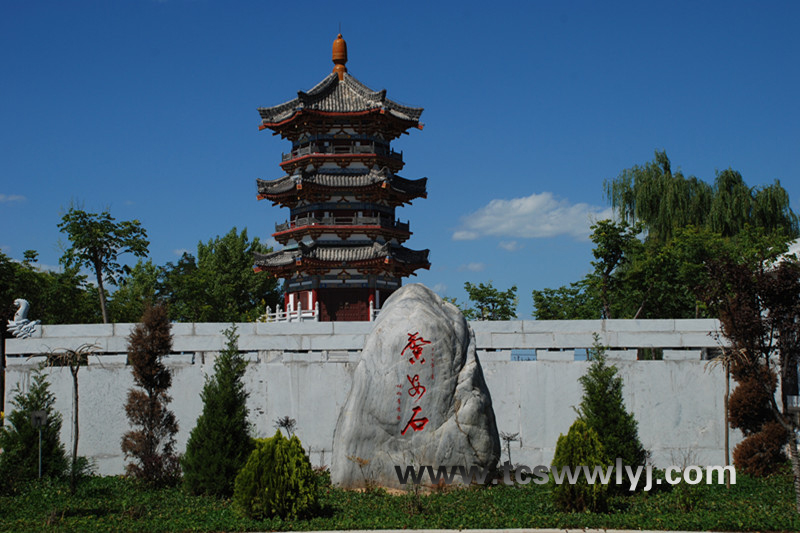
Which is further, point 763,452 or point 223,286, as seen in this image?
point 223,286

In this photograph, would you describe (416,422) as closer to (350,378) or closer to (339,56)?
(350,378)

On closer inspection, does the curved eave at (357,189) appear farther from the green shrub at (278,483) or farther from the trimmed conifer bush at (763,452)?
the green shrub at (278,483)

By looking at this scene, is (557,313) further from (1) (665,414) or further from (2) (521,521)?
(2) (521,521)

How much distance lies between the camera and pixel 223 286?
46750 millimetres

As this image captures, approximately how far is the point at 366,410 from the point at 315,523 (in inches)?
97.8

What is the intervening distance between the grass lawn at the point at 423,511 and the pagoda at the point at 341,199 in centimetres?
1903

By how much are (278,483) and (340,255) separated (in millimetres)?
21449

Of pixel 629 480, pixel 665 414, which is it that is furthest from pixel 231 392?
pixel 665 414

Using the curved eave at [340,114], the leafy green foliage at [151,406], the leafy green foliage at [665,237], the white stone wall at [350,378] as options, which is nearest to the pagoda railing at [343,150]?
the curved eave at [340,114]

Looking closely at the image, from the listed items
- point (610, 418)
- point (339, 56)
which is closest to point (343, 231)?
point (339, 56)

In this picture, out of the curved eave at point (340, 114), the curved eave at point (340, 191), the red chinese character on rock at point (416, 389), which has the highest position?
the curved eave at point (340, 114)

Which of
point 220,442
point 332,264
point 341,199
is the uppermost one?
point 341,199

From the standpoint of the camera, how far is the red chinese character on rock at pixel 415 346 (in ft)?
42.2

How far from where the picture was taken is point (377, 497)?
12328 mm
